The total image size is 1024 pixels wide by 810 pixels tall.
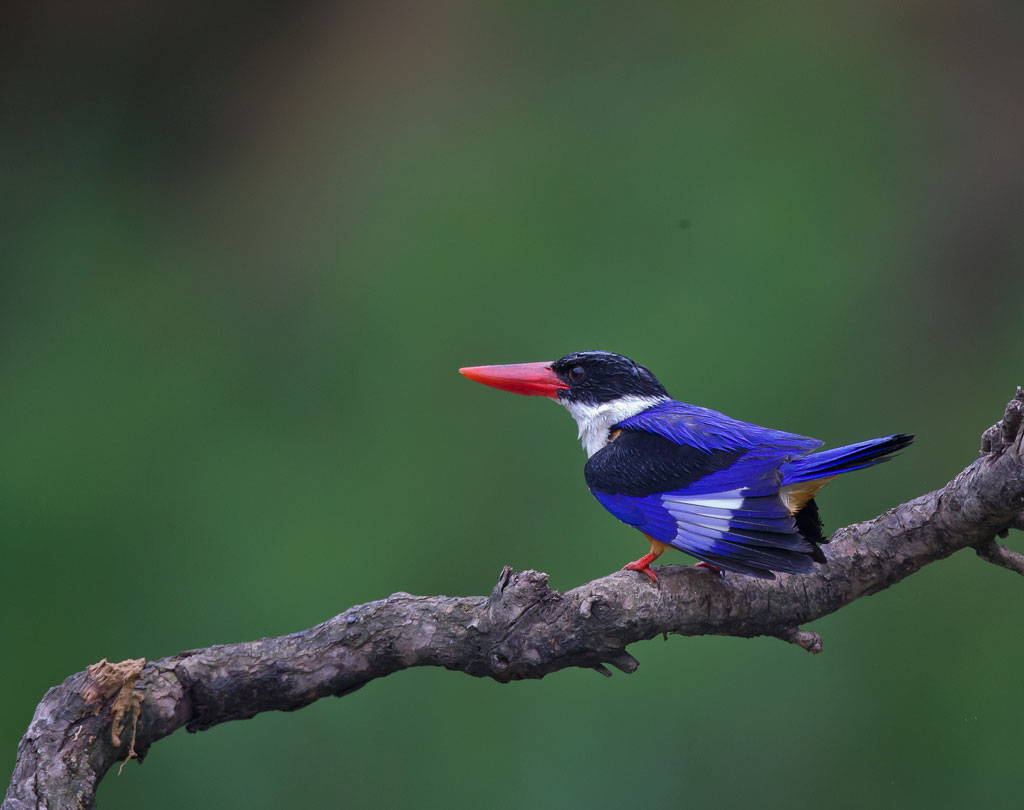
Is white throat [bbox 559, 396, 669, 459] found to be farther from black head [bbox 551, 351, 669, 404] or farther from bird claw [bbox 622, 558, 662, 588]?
bird claw [bbox 622, 558, 662, 588]

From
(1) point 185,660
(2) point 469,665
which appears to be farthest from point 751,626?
(1) point 185,660

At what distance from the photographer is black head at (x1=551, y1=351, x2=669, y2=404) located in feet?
6.17

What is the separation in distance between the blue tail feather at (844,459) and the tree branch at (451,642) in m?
0.16

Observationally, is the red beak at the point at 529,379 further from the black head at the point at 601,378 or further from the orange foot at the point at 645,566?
the orange foot at the point at 645,566

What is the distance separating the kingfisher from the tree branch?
83 mm

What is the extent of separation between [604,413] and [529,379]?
174mm

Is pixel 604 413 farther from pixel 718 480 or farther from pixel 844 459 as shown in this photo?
pixel 844 459

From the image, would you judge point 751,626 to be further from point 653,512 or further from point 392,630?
point 392,630

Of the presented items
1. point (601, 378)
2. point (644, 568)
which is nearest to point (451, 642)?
point (644, 568)

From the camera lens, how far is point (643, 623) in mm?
1545

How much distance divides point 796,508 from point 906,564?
0.21 m

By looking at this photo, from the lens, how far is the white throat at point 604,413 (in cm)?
187

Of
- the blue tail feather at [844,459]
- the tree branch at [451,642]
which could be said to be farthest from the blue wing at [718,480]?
the tree branch at [451,642]

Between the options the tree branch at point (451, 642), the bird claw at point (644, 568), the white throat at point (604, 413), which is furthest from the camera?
the white throat at point (604, 413)
